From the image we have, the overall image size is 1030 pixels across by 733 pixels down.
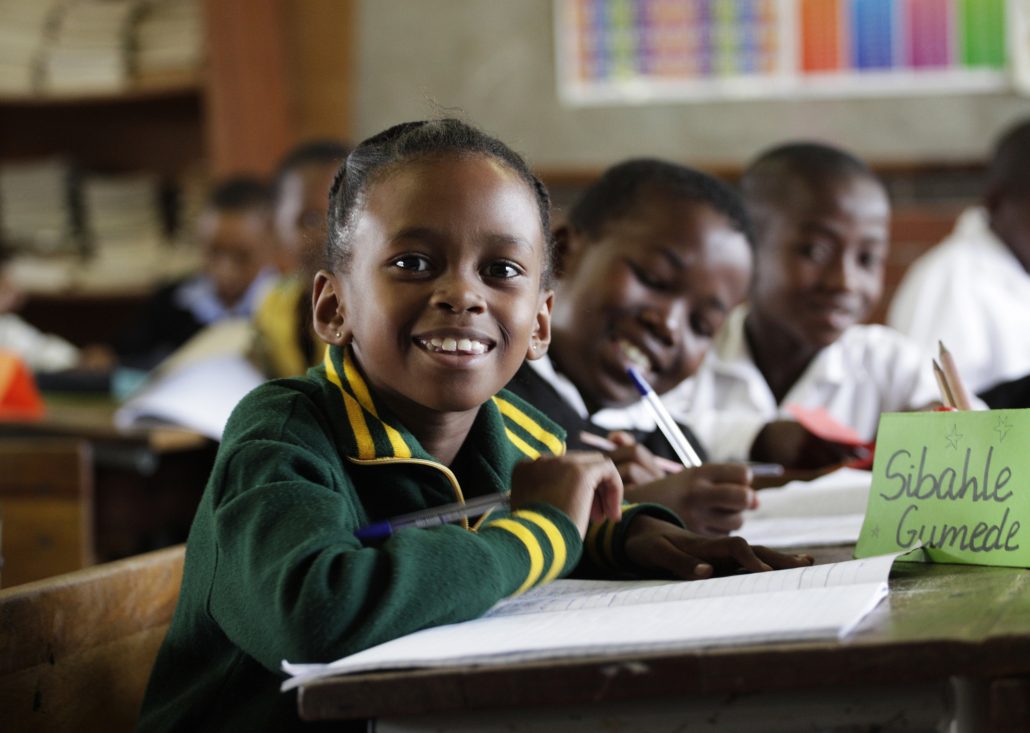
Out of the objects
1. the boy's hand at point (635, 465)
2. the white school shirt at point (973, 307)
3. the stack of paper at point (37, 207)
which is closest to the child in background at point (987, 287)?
the white school shirt at point (973, 307)

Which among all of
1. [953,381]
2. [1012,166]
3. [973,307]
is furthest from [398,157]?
[1012,166]

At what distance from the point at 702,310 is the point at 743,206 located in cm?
21

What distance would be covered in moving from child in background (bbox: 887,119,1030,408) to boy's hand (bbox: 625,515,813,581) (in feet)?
4.85

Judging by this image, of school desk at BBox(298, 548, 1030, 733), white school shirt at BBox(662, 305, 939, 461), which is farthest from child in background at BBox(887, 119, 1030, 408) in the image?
school desk at BBox(298, 548, 1030, 733)

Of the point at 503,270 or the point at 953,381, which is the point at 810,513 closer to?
the point at 953,381

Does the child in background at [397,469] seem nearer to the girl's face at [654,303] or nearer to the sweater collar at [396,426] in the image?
the sweater collar at [396,426]

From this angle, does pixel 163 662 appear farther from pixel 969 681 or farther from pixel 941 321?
pixel 941 321

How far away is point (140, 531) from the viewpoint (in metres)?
2.57

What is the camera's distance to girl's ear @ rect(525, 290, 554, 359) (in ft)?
3.60

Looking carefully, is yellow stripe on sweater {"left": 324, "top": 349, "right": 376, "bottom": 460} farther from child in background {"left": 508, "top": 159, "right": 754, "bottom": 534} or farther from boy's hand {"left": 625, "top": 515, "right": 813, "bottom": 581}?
child in background {"left": 508, "top": 159, "right": 754, "bottom": 534}

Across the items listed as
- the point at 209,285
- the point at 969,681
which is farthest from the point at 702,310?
the point at 209,285

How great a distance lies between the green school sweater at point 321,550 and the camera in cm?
76

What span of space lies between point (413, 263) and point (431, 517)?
19 centimetres

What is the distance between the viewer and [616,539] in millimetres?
1060
